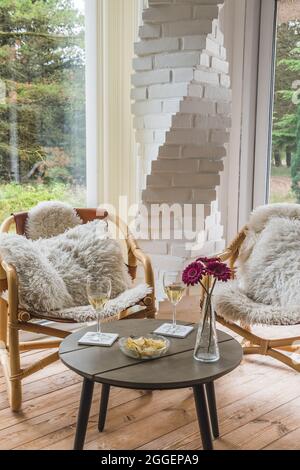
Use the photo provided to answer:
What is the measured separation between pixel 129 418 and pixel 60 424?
0.94 ft

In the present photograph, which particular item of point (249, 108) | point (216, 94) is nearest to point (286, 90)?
point (249, 108)

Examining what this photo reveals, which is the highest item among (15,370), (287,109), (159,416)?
(287,109)

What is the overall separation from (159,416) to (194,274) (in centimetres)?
81

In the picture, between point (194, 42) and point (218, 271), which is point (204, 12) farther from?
point (218, 271)

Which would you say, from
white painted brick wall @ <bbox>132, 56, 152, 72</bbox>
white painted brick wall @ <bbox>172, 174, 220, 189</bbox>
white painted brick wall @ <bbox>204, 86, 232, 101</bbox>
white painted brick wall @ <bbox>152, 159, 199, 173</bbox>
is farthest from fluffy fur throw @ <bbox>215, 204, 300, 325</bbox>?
white painted brick wall @ <bbox>132, 56, 152, 72</bbox>

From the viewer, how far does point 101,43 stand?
3.21 meters

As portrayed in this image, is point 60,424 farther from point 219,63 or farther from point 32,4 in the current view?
point 32,4

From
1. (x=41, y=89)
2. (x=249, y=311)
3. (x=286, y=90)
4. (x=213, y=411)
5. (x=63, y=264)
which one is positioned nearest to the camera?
(x=213, y=411)

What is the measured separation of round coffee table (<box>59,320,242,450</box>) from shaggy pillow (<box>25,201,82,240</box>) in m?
0.89

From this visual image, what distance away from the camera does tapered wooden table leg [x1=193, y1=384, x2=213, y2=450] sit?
177 centimetres

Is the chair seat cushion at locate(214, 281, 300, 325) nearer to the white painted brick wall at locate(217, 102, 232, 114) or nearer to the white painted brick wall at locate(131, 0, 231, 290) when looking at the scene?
the white painted brick wall at locate(131, 0, 231, 290)

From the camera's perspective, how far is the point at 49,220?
284cm
